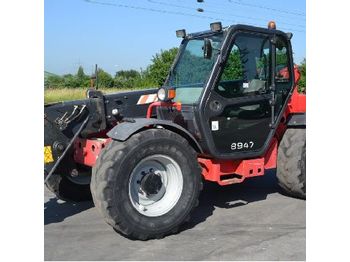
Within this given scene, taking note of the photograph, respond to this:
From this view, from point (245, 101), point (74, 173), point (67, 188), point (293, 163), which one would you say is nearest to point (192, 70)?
point (245, 101)

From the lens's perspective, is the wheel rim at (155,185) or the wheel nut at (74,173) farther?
the wheel nut at (74,173)

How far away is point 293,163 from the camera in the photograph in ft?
18.5

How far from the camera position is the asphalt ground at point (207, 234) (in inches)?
162

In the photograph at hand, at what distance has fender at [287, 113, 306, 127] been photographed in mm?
5803

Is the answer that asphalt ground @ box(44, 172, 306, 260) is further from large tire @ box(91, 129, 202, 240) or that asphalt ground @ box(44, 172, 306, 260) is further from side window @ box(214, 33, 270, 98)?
side window @ box(214, 33, 270, 98)

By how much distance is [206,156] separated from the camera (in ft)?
17.3

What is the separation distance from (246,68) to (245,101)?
0.42m

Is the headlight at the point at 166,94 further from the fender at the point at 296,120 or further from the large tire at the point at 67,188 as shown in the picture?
the fender at the point at 296,120

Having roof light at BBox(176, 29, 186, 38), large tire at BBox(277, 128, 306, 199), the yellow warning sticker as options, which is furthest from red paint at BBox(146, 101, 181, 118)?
large tire at BBox(277, 128, 306, 199)

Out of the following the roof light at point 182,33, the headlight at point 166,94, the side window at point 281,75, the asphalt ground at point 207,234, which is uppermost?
the roof light at point 182,33

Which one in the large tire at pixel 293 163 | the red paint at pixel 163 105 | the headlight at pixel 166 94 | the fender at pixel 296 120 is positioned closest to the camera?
the headlight at pixel 166 94

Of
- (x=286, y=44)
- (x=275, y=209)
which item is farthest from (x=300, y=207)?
(x=286, y=44)

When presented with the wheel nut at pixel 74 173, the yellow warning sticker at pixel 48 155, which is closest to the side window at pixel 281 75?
the wheel nut at pixel 74 173

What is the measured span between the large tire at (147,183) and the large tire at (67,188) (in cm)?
137
